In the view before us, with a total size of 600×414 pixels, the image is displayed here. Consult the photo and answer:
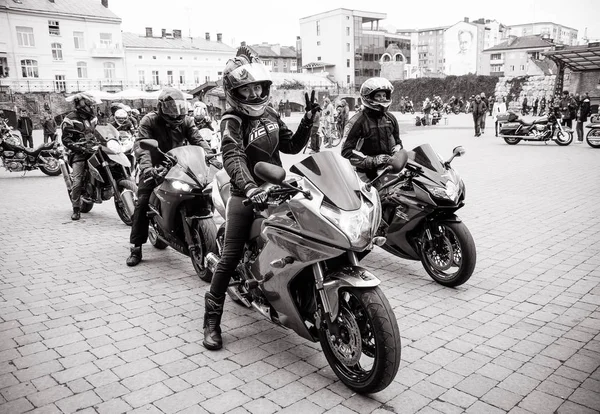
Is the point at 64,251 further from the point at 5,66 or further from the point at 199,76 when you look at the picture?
the point at 199,76

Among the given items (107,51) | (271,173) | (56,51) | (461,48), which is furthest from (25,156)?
(461,48)

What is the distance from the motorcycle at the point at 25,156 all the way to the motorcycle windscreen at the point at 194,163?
11.7 metres

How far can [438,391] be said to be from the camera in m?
3.22

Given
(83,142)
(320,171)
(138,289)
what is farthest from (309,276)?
(83,142)

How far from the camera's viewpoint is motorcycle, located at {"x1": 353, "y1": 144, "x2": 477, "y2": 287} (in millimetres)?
4930

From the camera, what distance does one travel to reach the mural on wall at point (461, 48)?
9700 cm

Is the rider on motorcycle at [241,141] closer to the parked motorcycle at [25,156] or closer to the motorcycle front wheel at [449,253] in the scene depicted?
the motorcycle front wheel at [449,253]

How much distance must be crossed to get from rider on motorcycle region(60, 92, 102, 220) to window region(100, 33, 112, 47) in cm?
5770

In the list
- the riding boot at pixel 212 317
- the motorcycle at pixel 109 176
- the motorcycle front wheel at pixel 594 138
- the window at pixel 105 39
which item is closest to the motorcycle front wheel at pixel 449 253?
the riding boot at pixel 212 317

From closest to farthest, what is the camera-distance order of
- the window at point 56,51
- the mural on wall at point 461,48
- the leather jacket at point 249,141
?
the leather jacket at point 249,141 → the window at point 56,51 → the mural on wall at point 461,48

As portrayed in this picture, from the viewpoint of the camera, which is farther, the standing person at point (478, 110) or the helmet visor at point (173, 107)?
the standing person at point (478, 110)

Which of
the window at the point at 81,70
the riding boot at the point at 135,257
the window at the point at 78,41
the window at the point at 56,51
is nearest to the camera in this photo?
the riding boot at the point at 135,257

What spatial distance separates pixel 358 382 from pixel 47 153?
1508cm

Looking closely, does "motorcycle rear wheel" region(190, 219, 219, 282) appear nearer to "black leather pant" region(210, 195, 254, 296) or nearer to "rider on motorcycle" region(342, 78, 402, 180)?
"black leather pant" region(210, 195, 254, 296)
